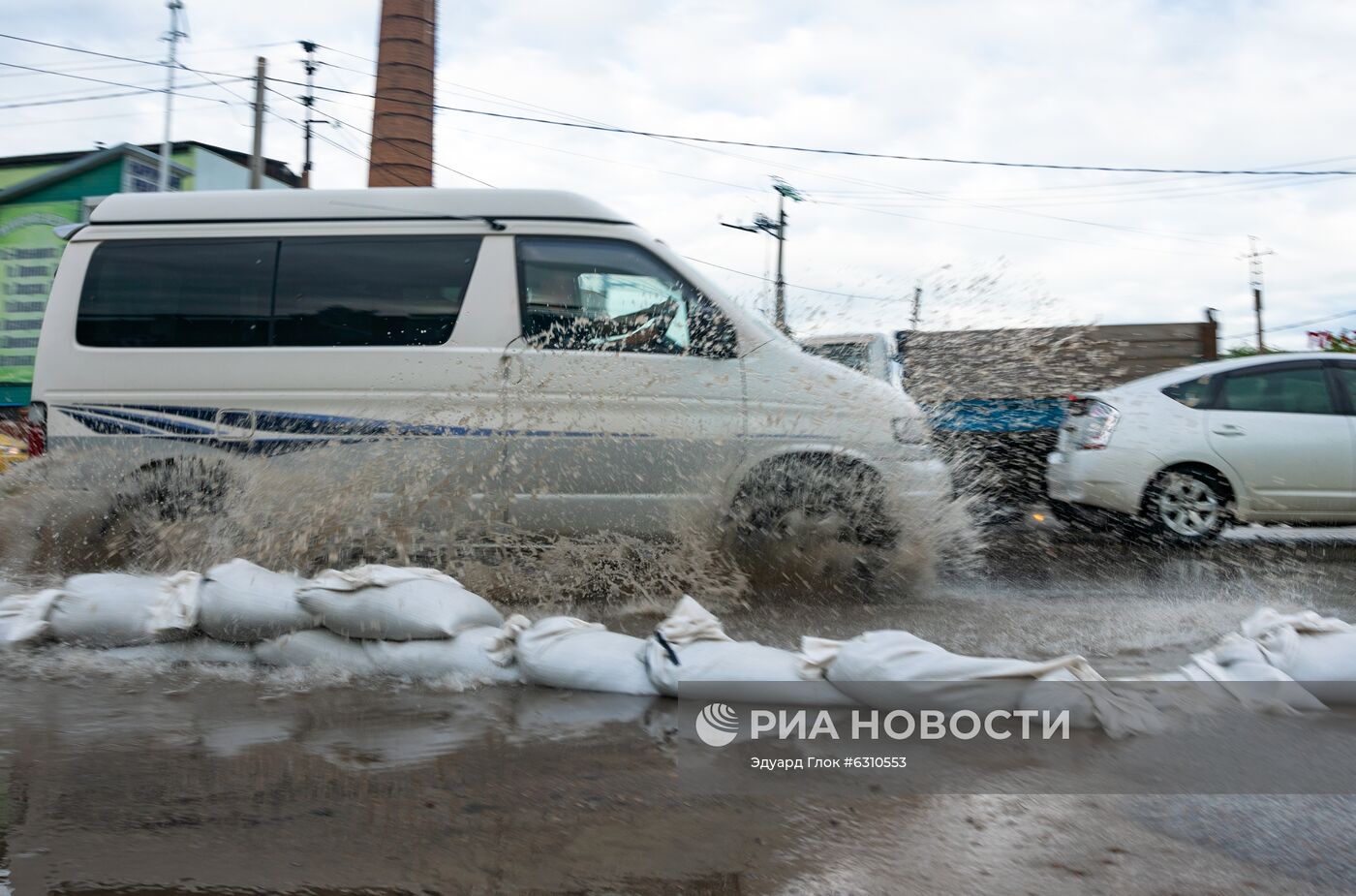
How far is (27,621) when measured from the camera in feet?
13.1

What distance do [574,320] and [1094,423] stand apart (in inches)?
166

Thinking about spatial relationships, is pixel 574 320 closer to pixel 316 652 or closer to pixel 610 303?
pixel 610 303

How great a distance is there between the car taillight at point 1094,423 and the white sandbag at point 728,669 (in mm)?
5024

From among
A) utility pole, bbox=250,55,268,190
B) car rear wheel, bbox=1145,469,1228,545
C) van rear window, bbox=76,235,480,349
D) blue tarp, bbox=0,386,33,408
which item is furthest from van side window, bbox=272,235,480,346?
blue tarp, bbox=0,386,33,408

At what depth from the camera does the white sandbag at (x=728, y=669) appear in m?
3.23

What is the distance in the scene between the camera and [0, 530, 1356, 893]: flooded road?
2.11m

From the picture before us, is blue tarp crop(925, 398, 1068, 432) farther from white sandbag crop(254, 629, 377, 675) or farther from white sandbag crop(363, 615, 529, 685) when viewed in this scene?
white sandbag crop(254, 629, 377, 675)

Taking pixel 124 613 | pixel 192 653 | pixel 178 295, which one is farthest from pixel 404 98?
pixel 192 653

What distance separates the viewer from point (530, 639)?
3.65 meters

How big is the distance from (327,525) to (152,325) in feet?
5.85

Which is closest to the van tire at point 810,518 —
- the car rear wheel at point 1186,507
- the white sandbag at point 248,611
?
the white sandbag at point 248,611

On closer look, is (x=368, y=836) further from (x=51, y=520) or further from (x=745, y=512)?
(x=51, y=520)

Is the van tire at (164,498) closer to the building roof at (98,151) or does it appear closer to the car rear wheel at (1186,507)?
the car rear wheel at (1186,507)

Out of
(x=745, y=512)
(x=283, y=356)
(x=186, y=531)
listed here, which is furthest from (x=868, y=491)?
(x=186, y=531)
